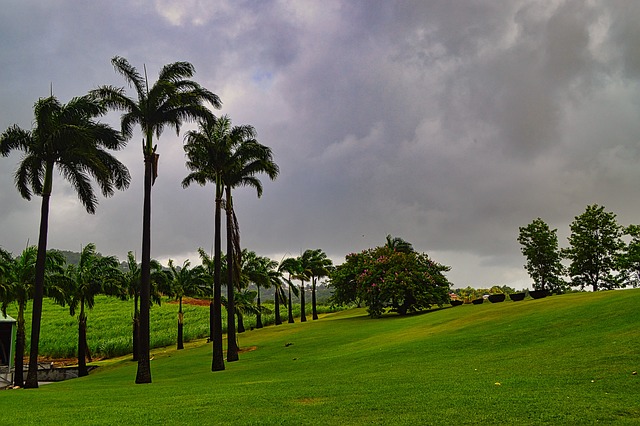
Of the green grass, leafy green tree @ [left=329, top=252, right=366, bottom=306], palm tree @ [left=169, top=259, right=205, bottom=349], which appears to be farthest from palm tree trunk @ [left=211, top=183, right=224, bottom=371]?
leafy green tree @ [left=329, top=252, right=366, bottom=306]

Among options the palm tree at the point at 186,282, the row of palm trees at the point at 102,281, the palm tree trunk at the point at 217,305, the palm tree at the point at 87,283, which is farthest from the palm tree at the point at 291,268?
the palm tree trunk at the point at 217,305

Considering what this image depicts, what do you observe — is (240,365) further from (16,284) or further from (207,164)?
(16,284)

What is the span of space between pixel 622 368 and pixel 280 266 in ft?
213

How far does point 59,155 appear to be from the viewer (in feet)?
110

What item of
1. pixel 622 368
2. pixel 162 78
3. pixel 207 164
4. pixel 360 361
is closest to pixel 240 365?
pixel 360 361

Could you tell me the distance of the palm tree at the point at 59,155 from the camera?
31.6m

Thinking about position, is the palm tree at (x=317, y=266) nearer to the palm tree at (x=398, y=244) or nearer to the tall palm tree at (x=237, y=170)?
the palm tree at (x=398, y=244)

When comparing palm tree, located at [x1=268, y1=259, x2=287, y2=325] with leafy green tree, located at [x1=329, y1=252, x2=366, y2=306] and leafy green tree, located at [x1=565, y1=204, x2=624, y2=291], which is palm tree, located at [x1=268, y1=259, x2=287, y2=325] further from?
leafy green tree, located at [x1=565, y1=204, x2=624, y2=291]

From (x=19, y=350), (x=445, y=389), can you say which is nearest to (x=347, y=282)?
(x=19, y=350)

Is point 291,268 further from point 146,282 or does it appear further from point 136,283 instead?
point 146,282

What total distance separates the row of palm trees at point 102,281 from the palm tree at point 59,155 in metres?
10.5

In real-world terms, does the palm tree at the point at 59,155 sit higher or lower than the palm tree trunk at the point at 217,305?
higher

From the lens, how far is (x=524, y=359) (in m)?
21.0

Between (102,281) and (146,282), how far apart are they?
24685mm
